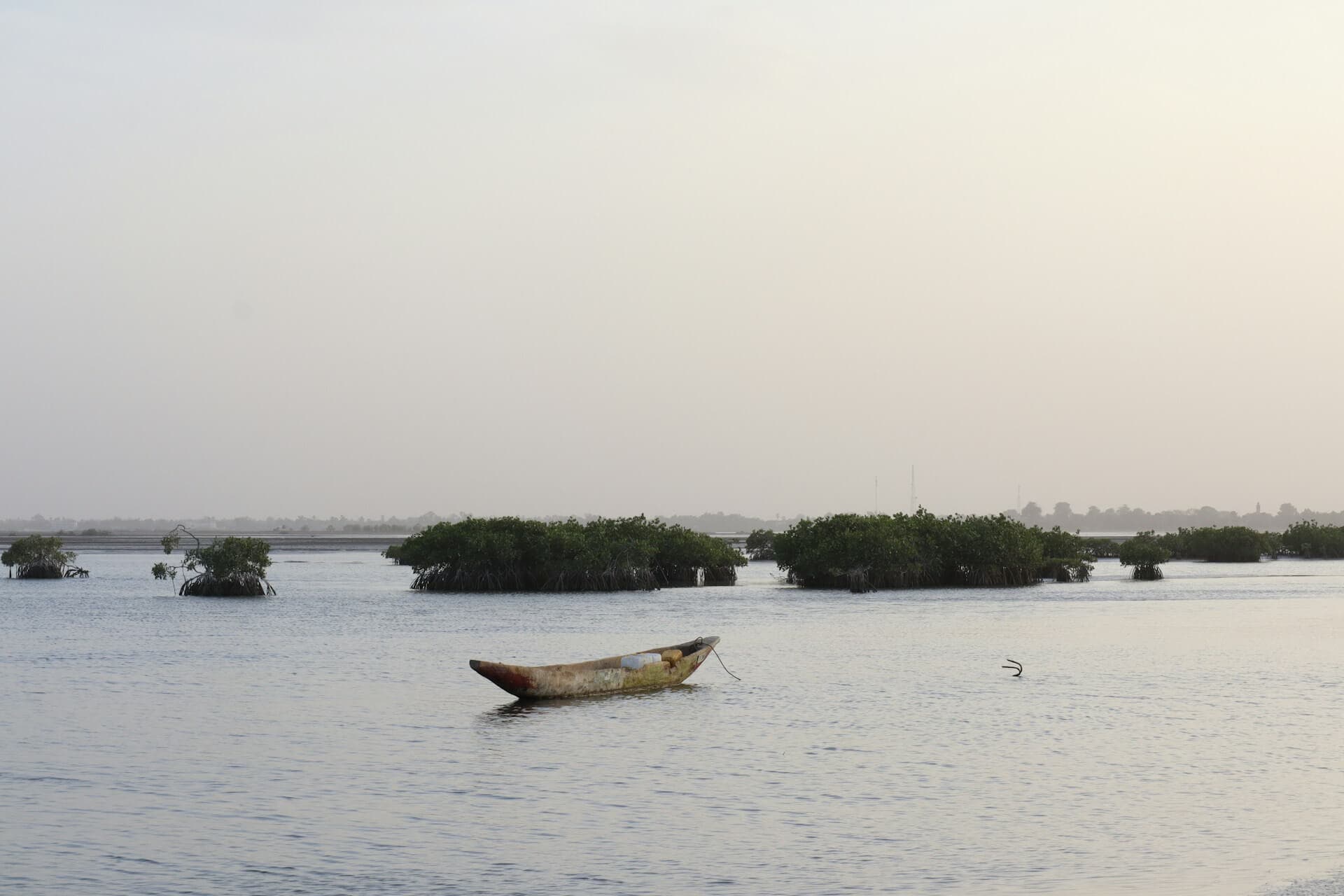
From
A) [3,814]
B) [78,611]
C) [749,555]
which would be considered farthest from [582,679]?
[749,555]

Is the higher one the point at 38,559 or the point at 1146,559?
the point at 38,559

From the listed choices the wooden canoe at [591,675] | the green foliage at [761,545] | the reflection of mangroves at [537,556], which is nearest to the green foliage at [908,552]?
the reflection of mangroves at [537,556]

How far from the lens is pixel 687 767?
25.5 meters

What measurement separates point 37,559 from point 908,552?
2501 inches

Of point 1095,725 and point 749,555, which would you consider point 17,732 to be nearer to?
point 1095,725

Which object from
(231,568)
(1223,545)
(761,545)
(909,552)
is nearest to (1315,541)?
(1223,545)

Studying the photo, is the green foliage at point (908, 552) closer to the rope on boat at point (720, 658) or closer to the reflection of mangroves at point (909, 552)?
the reflection of mangroves at point (909, 552)

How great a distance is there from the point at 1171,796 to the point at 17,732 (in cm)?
2242

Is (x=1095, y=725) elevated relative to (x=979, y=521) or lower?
lower

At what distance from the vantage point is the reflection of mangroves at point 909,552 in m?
87.2

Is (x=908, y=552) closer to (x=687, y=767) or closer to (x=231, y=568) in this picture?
(x=231, y=568)

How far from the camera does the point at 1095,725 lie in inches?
1189

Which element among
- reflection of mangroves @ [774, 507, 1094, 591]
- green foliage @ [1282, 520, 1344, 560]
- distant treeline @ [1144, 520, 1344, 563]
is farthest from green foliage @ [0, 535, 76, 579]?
green foliage @ [1282, 520, 1344, 560]

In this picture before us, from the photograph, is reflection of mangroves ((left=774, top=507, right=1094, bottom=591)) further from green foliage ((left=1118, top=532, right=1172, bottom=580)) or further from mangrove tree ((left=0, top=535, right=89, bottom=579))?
mangrove tree ((left=0, top=535, right=89, bottom=579))
